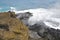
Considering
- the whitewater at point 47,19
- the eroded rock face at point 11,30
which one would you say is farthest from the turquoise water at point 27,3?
the eroded rock face at point 11,30

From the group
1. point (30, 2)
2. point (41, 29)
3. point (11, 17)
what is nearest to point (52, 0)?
point (30, 2)

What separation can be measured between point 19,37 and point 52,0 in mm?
29485

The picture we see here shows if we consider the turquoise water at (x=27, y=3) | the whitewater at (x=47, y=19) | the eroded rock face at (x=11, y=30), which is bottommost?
the turquoise water at (x=27, y=3)

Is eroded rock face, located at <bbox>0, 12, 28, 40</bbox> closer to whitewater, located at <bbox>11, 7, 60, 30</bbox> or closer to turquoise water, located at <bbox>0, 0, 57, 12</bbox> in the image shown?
whitewater, located at <bbox>11, 7, 60, 30</bbox>

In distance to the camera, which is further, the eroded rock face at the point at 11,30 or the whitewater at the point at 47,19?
the whitewater at the point at 47,19

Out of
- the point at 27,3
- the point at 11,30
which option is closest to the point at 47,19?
the point at 27,3

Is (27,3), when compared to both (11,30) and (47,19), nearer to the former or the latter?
(47,19)

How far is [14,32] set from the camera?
612 cm

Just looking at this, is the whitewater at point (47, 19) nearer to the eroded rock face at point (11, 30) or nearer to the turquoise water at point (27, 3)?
the turquoise water at point (27, 3)

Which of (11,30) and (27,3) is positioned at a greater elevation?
(11,30)

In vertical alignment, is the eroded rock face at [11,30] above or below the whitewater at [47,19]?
above

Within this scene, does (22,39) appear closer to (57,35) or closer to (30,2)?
(57,35)

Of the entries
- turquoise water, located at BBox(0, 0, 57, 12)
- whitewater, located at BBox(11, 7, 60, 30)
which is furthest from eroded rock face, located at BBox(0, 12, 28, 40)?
turquoise water, located at BBox(0, 0, 57, 12)

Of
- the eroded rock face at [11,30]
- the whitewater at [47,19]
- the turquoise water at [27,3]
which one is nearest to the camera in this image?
the eroded rock face at [11,30]
